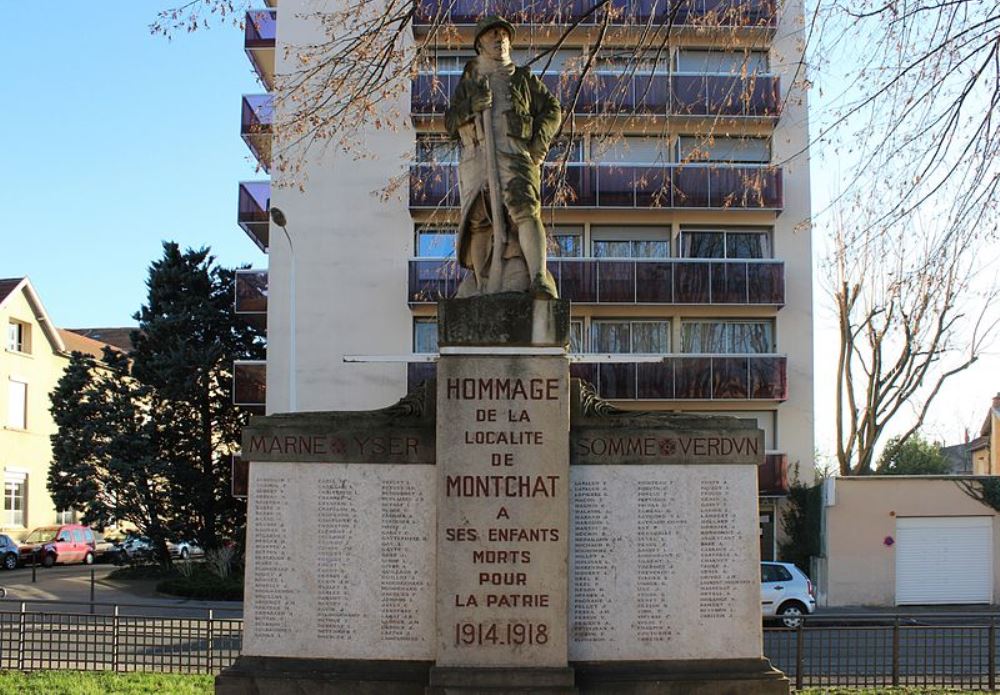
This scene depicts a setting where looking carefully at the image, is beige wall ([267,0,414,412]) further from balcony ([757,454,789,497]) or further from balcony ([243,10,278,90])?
balcony ([757,454,789,497])

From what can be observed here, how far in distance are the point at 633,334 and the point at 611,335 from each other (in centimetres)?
71

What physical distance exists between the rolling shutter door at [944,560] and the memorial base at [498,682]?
2728 cm

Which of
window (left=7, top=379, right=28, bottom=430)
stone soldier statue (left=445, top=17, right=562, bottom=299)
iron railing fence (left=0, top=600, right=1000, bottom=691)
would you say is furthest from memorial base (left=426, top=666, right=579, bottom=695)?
window (left=7, top=379, right=28, bottom=430)

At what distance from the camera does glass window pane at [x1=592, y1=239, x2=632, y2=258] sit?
1404 inches

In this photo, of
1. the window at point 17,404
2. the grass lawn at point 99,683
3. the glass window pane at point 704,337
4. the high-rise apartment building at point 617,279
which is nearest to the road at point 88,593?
the high-rise apartment building at point 617,279

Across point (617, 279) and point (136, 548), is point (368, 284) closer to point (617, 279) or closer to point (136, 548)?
point (617, 279)

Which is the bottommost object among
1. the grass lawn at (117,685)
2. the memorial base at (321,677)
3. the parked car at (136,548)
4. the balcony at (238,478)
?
the parked car at (136,548)

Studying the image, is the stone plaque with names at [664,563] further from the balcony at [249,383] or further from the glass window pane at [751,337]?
the balcony at [249,383]

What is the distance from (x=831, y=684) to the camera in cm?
1330

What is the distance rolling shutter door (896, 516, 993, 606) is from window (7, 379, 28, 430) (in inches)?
1613

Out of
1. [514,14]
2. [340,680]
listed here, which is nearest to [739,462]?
[340,680]

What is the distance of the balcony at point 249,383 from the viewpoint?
34.8 meters

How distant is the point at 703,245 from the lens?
35.7 m

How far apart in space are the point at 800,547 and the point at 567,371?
2749 centimetres
